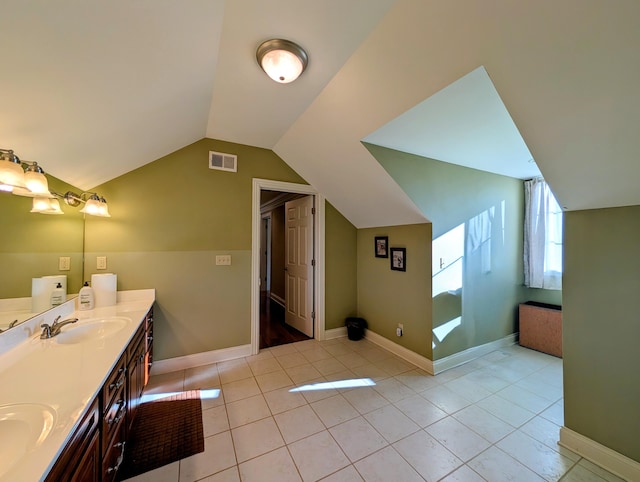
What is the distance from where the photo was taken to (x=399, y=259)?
309cm

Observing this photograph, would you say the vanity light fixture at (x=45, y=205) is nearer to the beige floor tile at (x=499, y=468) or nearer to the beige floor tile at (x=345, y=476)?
the beige floor tile at (x=345, y=476)

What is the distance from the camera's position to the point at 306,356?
307 centimetres

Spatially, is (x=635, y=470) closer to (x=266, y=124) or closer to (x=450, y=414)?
(x=450, y=414)

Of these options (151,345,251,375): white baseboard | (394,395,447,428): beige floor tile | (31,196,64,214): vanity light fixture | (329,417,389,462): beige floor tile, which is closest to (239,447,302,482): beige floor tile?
(329,417,389,462): beige floor tile

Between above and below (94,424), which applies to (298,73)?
above

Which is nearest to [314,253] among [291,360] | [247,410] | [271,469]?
[291,360]

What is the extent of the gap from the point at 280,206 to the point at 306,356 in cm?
334

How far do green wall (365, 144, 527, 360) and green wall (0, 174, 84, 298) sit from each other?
98.6 inches

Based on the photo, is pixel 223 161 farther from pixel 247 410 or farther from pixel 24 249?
pixel 247 410

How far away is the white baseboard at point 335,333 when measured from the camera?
11.8ft

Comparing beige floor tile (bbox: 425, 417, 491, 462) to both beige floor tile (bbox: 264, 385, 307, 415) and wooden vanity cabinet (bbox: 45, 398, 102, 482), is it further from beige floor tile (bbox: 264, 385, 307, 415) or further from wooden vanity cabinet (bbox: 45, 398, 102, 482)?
wooden vanity cabinet (bbox: 45, 398, 102, 482)

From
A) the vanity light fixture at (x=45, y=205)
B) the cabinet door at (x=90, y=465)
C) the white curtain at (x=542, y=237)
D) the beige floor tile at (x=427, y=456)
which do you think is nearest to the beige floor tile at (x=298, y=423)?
the beige floor tile at (x=427, y=456)

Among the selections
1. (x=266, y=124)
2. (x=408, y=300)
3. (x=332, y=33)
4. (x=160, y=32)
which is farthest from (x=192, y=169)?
(x=408, y=300)

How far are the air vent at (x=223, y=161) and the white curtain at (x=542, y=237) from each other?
4009mm
